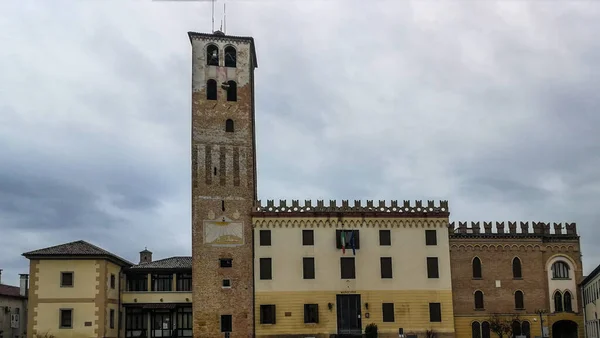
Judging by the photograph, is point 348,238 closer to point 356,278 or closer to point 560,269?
point 356,278

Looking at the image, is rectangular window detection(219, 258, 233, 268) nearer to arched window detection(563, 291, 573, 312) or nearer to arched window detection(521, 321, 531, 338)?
arched window detection(521, 321, 531, 338)

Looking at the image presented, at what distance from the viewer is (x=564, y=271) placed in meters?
60.5

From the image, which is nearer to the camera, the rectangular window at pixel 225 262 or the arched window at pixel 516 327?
the rectangular window at pixel 225 262

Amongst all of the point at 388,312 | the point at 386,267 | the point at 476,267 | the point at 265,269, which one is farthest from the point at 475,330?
the point at 265,269

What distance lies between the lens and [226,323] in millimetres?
56156

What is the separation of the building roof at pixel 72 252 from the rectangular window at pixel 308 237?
16346 mm

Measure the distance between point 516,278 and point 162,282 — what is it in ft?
104

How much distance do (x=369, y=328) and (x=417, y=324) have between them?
4.38 meters

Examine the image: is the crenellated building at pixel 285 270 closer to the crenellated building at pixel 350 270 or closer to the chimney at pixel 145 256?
the crenellated building at pixel 350 270

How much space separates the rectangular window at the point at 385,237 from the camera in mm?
59000

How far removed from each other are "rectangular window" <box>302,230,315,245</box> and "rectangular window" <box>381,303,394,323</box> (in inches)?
321

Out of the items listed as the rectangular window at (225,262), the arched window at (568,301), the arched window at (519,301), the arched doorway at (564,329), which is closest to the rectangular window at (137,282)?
the rectangular window at (225,262)

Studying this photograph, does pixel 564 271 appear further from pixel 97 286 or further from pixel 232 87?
pixel 97 286

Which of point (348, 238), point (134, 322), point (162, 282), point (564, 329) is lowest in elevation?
point (564, 329)
